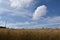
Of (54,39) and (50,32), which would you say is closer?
(54,39)

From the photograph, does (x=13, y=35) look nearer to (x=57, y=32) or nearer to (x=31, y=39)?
(x=31, y=39)

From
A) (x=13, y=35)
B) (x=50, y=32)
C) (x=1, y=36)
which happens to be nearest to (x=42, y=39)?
(x=50, y=32)

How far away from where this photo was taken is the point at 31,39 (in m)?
11.4

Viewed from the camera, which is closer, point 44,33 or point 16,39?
point 16,39

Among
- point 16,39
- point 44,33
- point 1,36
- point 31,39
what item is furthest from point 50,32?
point 1,36

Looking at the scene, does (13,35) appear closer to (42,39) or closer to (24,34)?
(24,34)

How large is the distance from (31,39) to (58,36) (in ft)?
6.29

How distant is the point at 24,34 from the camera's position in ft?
38.9

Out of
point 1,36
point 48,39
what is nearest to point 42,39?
point 48,39

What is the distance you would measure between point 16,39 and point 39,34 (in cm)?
171

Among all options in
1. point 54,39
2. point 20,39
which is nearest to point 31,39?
point 20,39

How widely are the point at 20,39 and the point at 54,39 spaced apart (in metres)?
2.28

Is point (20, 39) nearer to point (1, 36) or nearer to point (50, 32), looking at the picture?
point (1, 36)

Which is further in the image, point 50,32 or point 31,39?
point 50,32
